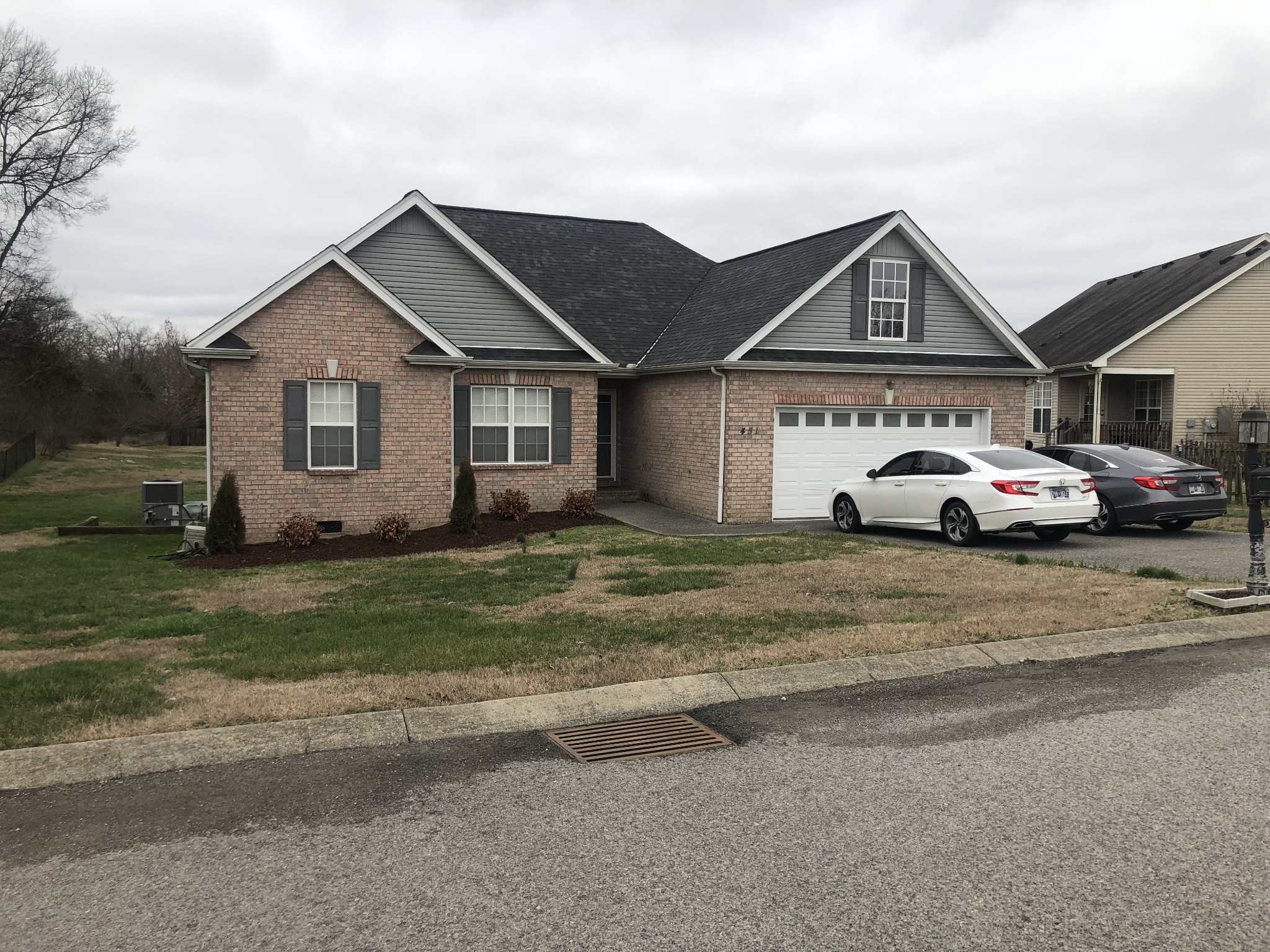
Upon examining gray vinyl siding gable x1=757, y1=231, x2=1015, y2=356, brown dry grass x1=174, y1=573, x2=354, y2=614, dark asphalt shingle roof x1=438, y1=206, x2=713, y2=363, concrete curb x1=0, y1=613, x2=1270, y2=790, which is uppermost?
dark asphalt shingle roof x1=438, y1=206, x2=713, y2=363

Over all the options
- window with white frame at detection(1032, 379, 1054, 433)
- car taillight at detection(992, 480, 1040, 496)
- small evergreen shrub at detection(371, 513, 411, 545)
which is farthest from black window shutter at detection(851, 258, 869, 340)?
window with white frame at detection(1032, 379, 1054, 433)

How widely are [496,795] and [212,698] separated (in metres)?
2.71

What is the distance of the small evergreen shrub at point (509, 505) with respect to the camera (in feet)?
65.4

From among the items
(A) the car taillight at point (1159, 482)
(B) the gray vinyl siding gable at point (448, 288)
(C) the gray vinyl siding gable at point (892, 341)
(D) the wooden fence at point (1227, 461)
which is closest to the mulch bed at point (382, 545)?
(B) the gray vinyl siding gable at point (448, 288)

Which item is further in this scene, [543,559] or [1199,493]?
[1199,493]

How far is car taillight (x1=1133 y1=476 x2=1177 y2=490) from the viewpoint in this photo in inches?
631

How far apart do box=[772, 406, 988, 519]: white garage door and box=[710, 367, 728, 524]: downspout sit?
3.48ft

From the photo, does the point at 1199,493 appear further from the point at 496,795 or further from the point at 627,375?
the point at 496,795

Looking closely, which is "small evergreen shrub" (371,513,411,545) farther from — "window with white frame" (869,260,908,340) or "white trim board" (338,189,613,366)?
"window with white frame" (869,260,908,340)

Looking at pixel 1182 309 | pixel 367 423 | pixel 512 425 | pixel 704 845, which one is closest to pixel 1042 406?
pixel 1182 309

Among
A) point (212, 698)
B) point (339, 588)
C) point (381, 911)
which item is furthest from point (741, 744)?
point (339, 588)

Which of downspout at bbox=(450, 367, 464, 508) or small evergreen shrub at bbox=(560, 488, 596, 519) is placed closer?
downspout at bbox=(450, 367, 464, 508)

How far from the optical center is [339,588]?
1280cm

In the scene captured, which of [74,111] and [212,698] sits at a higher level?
[74,111]
